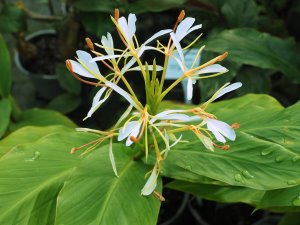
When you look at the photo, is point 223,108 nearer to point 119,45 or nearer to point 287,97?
point 287,97

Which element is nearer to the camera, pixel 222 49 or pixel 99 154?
pixel 99 154

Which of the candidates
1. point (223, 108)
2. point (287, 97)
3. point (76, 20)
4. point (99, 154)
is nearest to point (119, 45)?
point (76, 20)

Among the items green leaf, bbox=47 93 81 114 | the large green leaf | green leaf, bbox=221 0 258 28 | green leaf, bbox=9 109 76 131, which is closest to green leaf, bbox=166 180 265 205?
the large green leaf

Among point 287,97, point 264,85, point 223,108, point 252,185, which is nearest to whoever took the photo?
point 252,185

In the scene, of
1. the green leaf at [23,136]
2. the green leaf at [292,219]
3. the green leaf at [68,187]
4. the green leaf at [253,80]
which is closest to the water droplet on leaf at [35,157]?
the green leaf at [68,187]

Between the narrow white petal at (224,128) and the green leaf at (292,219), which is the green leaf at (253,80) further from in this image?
the narrow white petal at (224,128)

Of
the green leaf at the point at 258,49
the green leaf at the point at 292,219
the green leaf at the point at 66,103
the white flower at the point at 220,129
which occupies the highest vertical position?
the white flower at the point at 220,129

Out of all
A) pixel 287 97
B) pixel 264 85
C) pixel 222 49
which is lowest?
pixel 287 97
